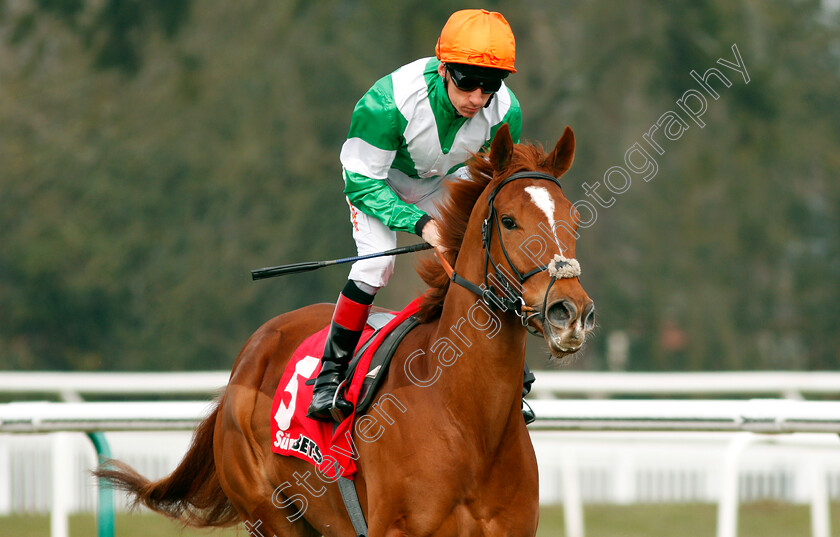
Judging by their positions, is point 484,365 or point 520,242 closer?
point 520,242

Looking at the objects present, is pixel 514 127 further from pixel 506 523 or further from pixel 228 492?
pixel 228 492

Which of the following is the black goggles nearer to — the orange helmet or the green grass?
the orange helmet

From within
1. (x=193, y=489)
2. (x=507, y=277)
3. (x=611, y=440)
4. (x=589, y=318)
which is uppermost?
(x=611, y=440)

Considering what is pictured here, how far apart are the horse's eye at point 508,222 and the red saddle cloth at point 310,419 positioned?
651mm

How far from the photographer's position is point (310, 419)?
4031mm

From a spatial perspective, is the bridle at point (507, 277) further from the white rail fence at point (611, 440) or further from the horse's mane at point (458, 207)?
the white rail fence at point (611, 440)

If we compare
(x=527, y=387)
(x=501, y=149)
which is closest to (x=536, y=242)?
(x=501, y=149)

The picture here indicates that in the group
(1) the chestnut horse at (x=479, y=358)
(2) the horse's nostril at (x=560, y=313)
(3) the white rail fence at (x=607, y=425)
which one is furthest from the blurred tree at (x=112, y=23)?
(2) the horse's nostril at (x=560, y=313)

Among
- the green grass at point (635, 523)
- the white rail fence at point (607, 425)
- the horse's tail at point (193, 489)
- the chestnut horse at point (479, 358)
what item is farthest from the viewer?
the green grass at point (635, 523)

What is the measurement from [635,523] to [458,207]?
4.57 metres

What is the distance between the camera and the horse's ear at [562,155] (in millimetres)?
3498

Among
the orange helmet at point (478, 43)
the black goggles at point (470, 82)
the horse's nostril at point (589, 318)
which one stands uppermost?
the orange helmet at point (478, 43)

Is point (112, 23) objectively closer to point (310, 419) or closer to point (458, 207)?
point (310, 419)

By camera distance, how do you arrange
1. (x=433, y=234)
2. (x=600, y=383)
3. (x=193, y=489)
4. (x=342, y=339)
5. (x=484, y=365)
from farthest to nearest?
(x=600, y=383) → (x=193, y=489) → (x=342, y=339) → (x=433, y=234) → (x=484, y=365)
